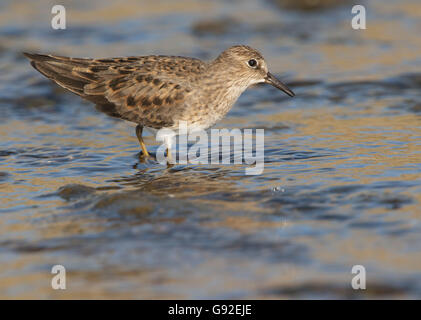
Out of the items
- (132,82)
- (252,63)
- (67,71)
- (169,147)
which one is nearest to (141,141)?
(169,147)

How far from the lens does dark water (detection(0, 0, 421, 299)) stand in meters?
6.50

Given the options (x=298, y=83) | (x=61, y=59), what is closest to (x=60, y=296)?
(x=61, y=59)

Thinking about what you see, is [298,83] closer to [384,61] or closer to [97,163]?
[384,61]

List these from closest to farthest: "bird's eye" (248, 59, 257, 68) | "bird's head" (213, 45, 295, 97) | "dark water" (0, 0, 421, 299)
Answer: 1. "dark water" (0, 0, 421, 299)
2. "bird's head" (213, 45, 295, 97)
3. "bird's eye" (248, 59, 257, 68)

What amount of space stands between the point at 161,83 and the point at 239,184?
208 centimetres

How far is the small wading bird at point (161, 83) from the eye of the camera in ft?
32.7

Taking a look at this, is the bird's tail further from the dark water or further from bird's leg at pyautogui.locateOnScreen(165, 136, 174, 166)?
bird's leg at pyautogui.locateOnScreen(165, 136, 174, 166)

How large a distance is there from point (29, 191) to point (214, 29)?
8713 millimetres

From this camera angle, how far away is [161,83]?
32.9 ft

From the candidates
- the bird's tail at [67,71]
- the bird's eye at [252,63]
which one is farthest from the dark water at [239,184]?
the bird's eye at [252,63]

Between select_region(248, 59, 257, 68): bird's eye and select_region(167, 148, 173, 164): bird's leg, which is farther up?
select_region(248, 59, 257, 68): bird's eye

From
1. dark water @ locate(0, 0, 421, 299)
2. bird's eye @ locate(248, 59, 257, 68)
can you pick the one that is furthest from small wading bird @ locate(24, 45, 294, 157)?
dark water @ locate(0, 0, 421, 299)

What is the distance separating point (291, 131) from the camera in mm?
11047

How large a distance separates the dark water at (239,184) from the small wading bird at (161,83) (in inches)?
27.5
